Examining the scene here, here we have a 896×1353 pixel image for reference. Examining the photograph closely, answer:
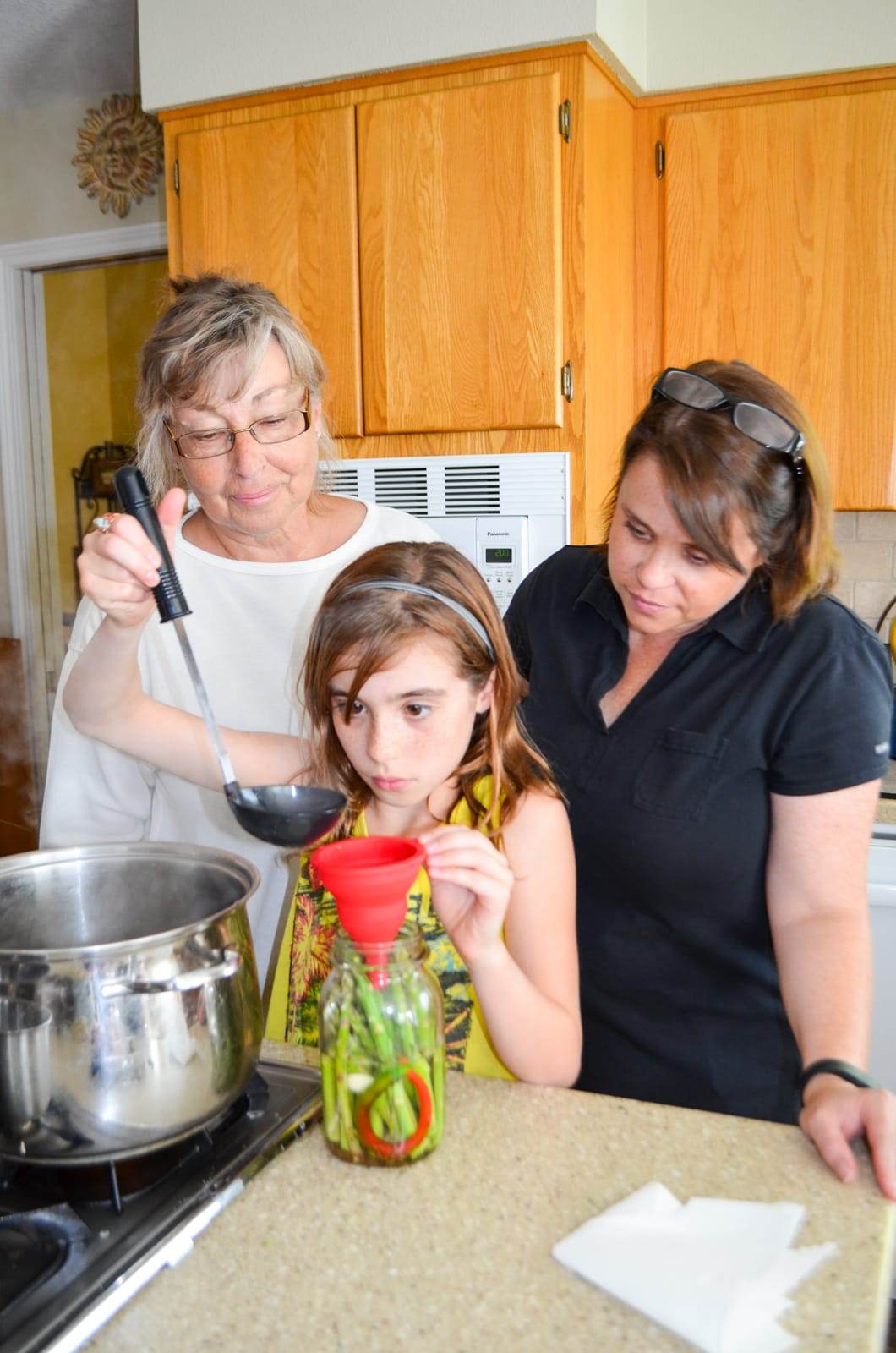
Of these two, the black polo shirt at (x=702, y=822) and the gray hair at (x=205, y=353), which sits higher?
the gray hair at (x=205, y=353)

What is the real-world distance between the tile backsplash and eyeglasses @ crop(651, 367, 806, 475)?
1.71 m

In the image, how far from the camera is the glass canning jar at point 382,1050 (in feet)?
2.64

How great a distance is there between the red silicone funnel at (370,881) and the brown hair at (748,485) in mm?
474

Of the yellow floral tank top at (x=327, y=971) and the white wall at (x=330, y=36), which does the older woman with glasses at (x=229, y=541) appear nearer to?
the yellow floral tank top at (x=327, y=971)

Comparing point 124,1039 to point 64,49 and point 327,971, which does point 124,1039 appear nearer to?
point 327,971

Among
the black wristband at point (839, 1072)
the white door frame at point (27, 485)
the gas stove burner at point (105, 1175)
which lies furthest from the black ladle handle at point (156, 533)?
the white door frame at point (27, 485)

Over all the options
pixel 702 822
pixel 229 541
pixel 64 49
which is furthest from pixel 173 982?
pixel 64 49

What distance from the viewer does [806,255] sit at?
2.41 meters

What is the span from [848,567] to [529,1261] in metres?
2.30

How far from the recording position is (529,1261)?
2.35 ft

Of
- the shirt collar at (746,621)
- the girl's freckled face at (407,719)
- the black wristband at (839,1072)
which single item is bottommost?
the black wristband at (839,1072)

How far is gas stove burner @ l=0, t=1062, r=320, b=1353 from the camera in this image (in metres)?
0.66

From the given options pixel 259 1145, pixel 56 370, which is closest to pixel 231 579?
pixel 259 1145

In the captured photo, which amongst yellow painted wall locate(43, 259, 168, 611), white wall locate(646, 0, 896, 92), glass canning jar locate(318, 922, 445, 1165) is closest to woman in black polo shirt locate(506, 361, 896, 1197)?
glass canning jar locate(318, 922, 445, 1165)
